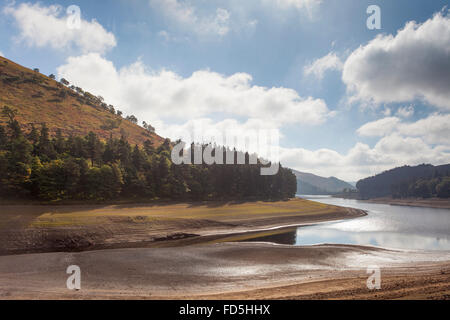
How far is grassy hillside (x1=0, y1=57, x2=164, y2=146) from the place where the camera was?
130 m

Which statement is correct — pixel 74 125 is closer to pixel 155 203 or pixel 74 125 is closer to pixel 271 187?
pixel 155 203

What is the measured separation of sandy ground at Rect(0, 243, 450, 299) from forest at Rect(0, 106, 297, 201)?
86.9 ft

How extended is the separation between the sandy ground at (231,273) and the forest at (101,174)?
86.9ft

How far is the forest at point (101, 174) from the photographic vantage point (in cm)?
4703

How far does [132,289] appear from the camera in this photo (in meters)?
16.3

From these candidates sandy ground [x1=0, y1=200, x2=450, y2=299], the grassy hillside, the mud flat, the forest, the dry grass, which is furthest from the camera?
the grassy hillside

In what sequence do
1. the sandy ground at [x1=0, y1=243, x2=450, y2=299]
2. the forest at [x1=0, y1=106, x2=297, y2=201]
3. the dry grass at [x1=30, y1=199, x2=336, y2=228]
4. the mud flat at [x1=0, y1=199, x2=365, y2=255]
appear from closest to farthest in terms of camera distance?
the sandy ground at [x1=0, y1=243, x2=450, y2=299] < the mud flat at [x1=0, y1=199, x2=365, y2=255] < the dry grass at [x1=30, y1=199, x2=336, y2=228] < the forest at [x1=0, y1=106, x2=297, y2=201]

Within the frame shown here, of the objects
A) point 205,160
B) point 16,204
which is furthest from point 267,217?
point 16,204

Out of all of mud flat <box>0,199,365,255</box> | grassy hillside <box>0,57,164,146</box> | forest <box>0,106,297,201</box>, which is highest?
grassy hillside <box>0,57,164,146</box>

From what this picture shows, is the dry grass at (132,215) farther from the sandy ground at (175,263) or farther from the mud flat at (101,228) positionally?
the sandy ground at (175,263)

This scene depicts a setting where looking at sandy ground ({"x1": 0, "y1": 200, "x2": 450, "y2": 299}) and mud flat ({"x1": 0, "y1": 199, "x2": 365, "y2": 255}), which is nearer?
sandy ground ({"x1": 0, "y1": 200, "x2": 450, "y2": 299})

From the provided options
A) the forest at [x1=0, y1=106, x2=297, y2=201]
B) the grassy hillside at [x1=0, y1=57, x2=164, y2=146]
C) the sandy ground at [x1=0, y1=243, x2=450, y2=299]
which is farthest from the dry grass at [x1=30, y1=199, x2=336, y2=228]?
the grassy hillside at [x1=0, y1=57, x2=164, y2=146]

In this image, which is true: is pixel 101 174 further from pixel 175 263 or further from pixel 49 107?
pixel 49 107

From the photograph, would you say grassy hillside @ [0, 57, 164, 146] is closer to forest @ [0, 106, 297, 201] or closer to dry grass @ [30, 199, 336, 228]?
forest @ [0, 106, 297, 201]
